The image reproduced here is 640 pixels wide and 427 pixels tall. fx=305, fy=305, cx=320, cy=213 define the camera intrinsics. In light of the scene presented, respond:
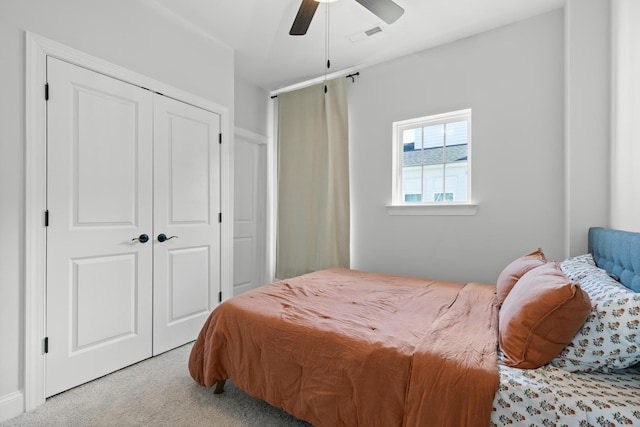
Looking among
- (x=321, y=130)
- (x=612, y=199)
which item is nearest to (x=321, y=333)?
(x=612, y=199)

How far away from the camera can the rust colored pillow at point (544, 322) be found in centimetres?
107

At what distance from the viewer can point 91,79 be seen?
205cm

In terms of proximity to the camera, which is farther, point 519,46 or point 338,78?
point 338,78

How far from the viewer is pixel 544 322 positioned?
1099 millimetres

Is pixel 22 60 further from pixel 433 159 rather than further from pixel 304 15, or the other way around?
pixel 433 159

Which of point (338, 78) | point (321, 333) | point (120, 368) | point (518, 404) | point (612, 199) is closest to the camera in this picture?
point (518, 404)

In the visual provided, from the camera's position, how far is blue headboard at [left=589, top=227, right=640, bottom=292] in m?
1.38

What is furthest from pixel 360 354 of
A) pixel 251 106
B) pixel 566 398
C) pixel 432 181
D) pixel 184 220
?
pixel 251 106

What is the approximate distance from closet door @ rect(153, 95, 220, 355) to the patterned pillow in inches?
101

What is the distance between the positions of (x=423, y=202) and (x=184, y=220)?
2299 millimetres

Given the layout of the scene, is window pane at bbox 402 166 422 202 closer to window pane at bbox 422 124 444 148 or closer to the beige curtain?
window pane at bbox 422 124 444 148

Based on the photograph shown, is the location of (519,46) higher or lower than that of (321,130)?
higher

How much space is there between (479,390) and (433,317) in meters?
0.59

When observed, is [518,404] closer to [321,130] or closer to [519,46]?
[519,46]
